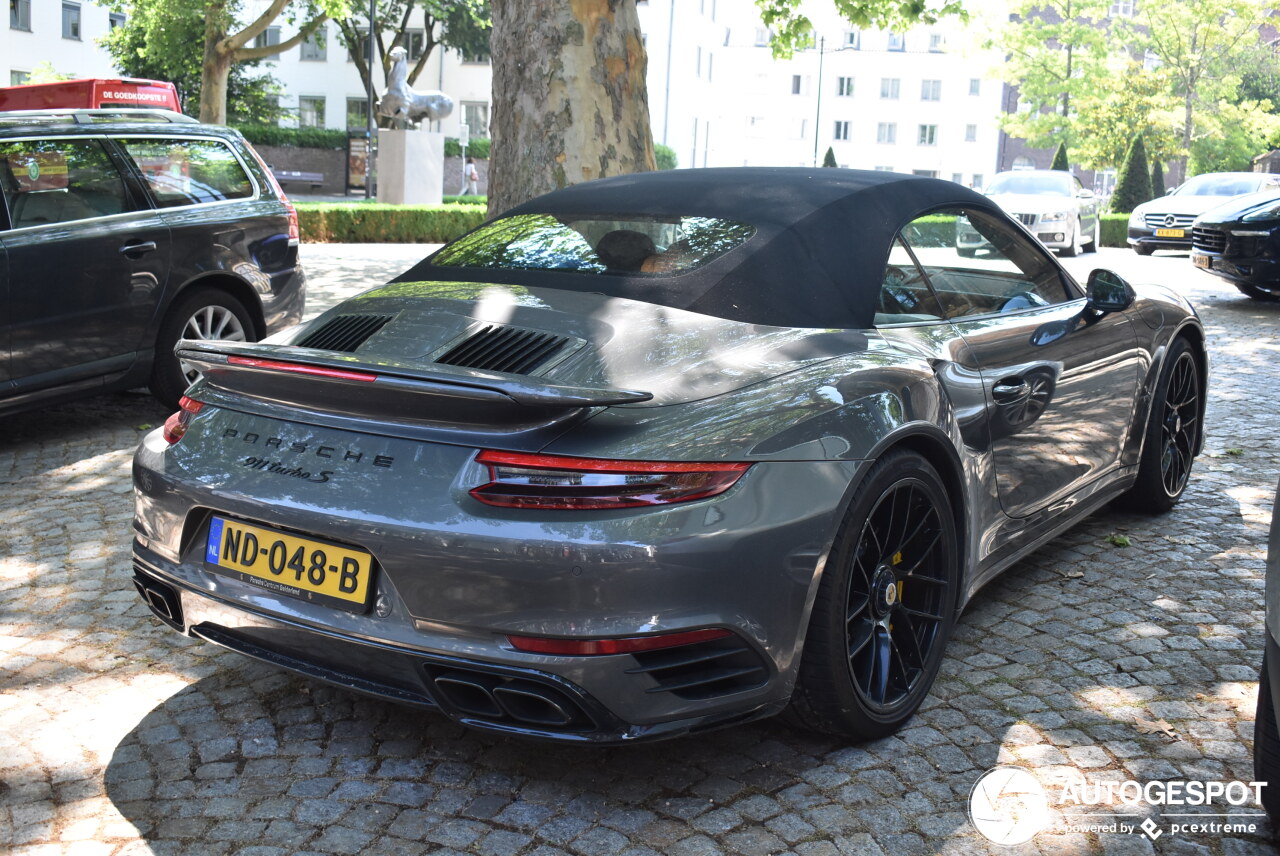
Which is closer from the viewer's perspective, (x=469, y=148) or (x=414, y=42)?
(x=469, y=148)

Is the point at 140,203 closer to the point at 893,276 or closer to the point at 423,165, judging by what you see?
the point at 893,276

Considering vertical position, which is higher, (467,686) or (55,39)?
(55,39)

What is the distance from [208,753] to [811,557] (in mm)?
1618

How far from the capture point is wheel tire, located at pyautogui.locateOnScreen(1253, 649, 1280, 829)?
279 centimetres

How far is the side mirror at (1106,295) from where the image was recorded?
4.46 m

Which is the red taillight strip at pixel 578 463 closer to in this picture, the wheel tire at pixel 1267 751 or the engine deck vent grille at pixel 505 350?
the engine deck vent grille at pixel 505 350

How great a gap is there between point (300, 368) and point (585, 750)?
121 centimetres

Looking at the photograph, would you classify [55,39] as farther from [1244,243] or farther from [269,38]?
[1244,243]

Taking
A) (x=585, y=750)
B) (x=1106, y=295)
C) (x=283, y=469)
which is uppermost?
(x=1106, y=295)

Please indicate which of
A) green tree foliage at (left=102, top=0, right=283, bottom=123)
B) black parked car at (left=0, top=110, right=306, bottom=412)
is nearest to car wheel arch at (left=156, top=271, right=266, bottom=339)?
black parked car at (left=0, top=110, right=306, bottom=412)

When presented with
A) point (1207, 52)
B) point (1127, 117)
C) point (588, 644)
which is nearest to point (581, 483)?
point (588, 644)

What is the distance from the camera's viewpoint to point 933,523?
3.44 meters

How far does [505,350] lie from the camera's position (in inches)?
122

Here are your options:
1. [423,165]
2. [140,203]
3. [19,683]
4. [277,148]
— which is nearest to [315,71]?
[277,148]
